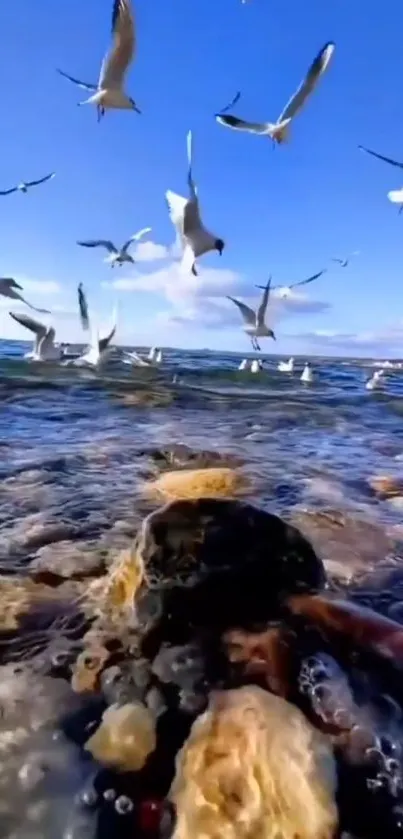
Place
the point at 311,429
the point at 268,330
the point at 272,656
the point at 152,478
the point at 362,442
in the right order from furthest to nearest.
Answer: the point at 268,330
the point at 311,429
the point at 362,442
the point at 152,478
the point at 272,656

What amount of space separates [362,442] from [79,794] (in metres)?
6.59

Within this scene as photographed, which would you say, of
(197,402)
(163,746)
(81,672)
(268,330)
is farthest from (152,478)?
(268,330)

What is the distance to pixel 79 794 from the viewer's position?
164 cm

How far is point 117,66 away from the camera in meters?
9.45

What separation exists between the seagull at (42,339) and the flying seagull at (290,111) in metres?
8.48

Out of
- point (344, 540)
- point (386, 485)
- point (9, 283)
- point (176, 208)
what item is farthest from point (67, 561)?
point (9, 283)

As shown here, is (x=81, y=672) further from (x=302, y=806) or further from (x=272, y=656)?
(x=302, y=806)

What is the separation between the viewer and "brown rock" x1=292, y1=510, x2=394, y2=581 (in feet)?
10.4

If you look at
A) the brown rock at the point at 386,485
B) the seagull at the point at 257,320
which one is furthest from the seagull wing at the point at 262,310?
the brown rock at the point at 386,485

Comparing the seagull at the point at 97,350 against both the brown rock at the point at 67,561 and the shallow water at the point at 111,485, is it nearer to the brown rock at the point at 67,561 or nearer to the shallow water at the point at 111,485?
the shallow water at the point at 111,485

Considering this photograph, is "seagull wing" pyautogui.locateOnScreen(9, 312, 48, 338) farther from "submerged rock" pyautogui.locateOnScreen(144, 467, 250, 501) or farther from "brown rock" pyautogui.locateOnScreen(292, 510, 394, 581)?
"brown rock" pyautogui.locateOnScreen(292, 510, 394, 581)

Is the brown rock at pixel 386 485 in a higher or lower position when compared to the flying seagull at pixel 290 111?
lower

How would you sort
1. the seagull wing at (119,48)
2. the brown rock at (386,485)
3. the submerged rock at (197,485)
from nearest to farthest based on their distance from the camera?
1. the submerged rock at (197,485)
2. the brown rock at (386,485)
3. the seagull wing at (119,48)

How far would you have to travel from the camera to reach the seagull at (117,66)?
8.25m
